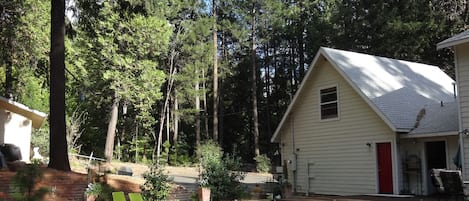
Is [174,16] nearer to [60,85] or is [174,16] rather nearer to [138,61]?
[138,61]

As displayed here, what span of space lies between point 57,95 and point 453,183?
1147cm

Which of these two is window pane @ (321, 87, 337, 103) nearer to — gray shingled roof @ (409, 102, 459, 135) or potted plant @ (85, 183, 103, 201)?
gray shingled roof @ (409, 102, 459, 135)

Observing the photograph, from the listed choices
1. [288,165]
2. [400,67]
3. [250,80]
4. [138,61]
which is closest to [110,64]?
[138,61]

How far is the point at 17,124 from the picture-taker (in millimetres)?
20297

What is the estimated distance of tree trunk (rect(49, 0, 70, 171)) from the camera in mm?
15312

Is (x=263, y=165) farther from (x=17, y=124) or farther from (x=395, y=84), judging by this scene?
(x=17, y=124)

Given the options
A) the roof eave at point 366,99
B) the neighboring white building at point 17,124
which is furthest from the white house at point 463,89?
the neighboring white building at point 17,124

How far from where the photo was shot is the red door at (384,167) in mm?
16219

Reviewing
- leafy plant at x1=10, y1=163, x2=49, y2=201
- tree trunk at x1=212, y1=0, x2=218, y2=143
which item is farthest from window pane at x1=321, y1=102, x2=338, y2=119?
tree trunk at x1=212, y1=0, x2=218, y2=143

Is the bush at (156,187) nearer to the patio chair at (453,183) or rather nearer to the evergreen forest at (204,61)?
the patio chair at (453,183)

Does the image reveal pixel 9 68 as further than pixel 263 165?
No

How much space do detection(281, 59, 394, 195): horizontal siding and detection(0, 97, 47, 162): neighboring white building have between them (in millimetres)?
10480

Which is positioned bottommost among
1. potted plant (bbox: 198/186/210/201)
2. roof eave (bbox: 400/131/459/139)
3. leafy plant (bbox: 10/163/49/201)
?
potted plant (bbox: 198/186/210/201)

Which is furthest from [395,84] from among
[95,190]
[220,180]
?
[95,190]
